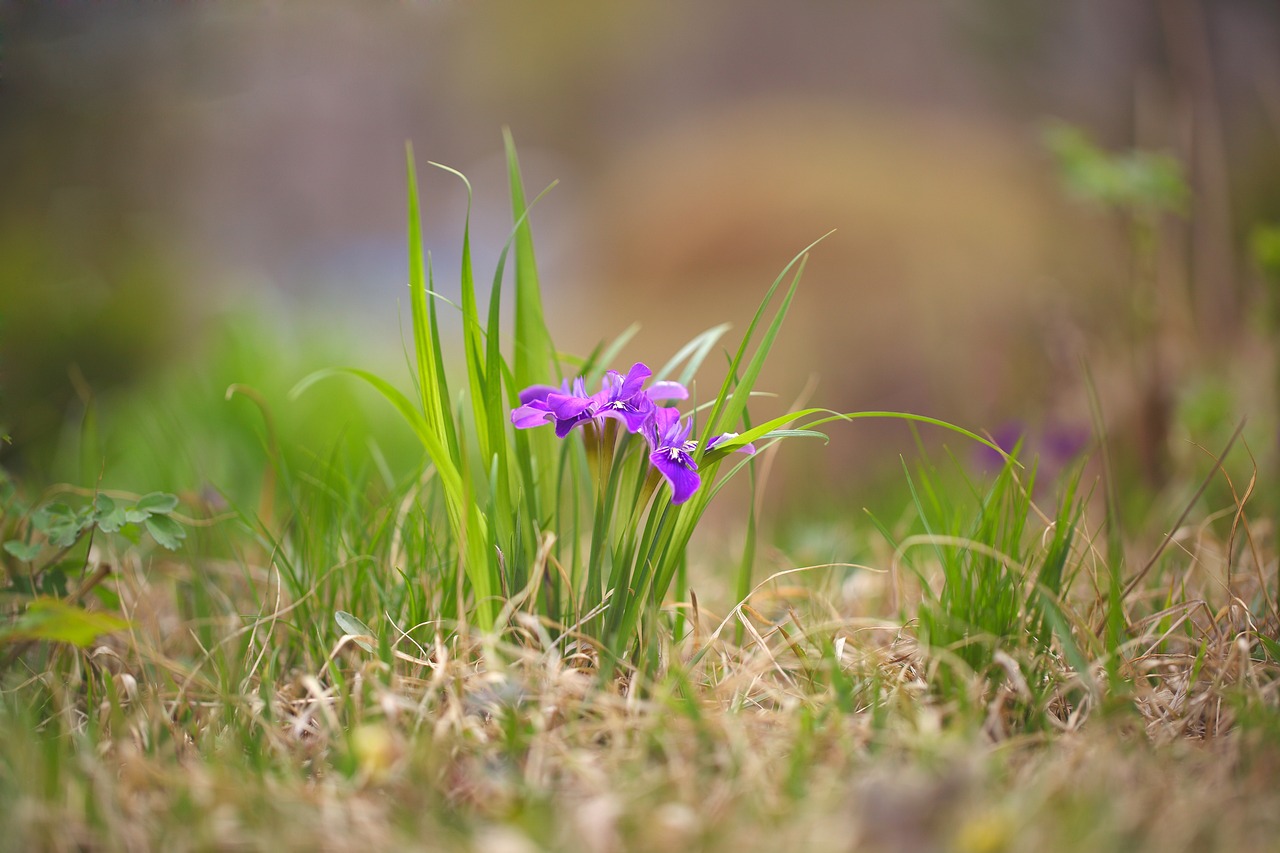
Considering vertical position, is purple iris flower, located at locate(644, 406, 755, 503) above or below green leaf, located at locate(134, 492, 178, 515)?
above

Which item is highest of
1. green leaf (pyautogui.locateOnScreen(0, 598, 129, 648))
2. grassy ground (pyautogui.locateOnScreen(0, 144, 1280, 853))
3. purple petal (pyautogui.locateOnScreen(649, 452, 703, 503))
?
purple petal (pyautogui.locateOnScreen(649, 452, 703, 503))

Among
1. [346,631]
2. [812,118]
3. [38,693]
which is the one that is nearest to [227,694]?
[346,631]

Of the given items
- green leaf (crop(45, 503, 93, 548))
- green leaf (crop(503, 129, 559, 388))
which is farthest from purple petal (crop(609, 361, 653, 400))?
green leaf (crop(45, 503, 93, 548))

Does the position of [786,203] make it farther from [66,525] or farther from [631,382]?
[66,525]

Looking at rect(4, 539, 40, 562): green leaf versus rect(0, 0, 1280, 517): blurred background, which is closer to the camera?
rect(4, 539, 40, 562): green leaf

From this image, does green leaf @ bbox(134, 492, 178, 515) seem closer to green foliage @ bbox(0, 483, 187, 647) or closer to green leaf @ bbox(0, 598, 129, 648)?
green foliage @ bbox(0, 483, 187, 647)

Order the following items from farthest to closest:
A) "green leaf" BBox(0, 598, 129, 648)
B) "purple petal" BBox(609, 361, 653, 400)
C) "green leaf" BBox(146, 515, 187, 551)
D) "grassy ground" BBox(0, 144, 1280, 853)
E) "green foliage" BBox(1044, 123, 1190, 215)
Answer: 1. "green foliage" BBox(1044, 123, 1190, 215)
2. "green leaf" BBox(146, 515, 187, 551)
3. "purple petal" BBox(609, 361, 653, 400)
4. "green leaf" BBox(0, 598, 129, 648)
5. "grassy ground" BBox(0, 144, 1280, 853)
